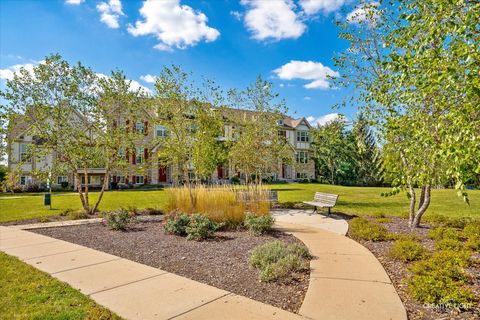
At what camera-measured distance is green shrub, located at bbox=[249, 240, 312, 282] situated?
4.50 meters

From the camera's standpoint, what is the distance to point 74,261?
18.5 feet

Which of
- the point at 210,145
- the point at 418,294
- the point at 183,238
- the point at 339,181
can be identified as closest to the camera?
the point at 418,294

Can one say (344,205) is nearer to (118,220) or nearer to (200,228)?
(200,228)

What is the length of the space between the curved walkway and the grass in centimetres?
243

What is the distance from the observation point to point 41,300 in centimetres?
388

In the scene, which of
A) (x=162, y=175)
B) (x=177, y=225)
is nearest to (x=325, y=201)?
(x=177, y=225)

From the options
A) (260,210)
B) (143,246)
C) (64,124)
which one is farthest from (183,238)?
(64,124)

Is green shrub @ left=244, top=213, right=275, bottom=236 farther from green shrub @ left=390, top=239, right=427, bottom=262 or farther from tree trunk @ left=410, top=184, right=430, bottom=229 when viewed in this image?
tree trunk @ left=410, top=184, right=430, bottom=229

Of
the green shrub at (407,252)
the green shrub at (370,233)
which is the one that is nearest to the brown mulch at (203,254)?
the green shrub at (370,233)

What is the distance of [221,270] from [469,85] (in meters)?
4.18

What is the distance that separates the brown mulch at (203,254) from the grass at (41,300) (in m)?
1.52

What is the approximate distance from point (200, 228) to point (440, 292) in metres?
4.96

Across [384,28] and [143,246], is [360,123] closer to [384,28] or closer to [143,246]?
[384,28]

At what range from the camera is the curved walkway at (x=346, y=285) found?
3426 millimetres
